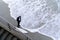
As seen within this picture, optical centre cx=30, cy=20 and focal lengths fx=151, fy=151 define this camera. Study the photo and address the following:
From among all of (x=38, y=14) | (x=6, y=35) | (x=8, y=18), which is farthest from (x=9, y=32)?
(x=38, y=14)

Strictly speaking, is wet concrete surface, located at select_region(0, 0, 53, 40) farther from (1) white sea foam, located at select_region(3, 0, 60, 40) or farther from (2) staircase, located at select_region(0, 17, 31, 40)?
(2) staircase, located at select_region(0, 17, 31, 40)

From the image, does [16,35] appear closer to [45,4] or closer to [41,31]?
[41,31]

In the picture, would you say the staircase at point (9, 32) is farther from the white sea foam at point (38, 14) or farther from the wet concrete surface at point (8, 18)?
the white sea foam at point (38, 14)

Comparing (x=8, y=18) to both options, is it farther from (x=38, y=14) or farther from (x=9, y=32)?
(x=9, y=32)

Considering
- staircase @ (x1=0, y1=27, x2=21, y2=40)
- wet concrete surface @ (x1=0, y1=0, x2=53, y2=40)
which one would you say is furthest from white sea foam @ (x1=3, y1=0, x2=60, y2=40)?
staircase @ (x1=0, y1=27, x2=21, y2=40)

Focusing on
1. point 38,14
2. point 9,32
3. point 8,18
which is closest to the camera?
point 9,32

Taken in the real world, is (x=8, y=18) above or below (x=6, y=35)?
above

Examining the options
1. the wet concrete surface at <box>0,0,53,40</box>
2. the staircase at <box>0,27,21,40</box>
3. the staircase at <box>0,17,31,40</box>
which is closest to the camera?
the staircase at <box>0,17,31,40</box>

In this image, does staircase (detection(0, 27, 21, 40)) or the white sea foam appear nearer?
staircase (detection(0, 27, 21, 40))

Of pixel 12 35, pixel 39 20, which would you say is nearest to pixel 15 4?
pixel 39 20

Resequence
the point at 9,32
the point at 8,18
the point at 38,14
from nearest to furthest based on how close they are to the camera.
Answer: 1. the point at 9,32
2. the point at 8,18
3. the point at 38,14

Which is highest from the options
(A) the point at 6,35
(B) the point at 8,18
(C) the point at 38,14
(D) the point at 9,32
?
(C) the point at 38,14

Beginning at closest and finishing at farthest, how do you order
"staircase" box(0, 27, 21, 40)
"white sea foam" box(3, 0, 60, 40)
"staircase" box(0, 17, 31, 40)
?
"staircase" box(0, 17, 31, 40), "staircase" box(0, 27, 21, 40), "white sea foam" box(3, 0, 60, 40)

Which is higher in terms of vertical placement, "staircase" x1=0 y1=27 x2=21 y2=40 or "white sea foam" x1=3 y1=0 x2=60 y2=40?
"white sea foam" x1=3 y1=0 x2=60 y2=40
